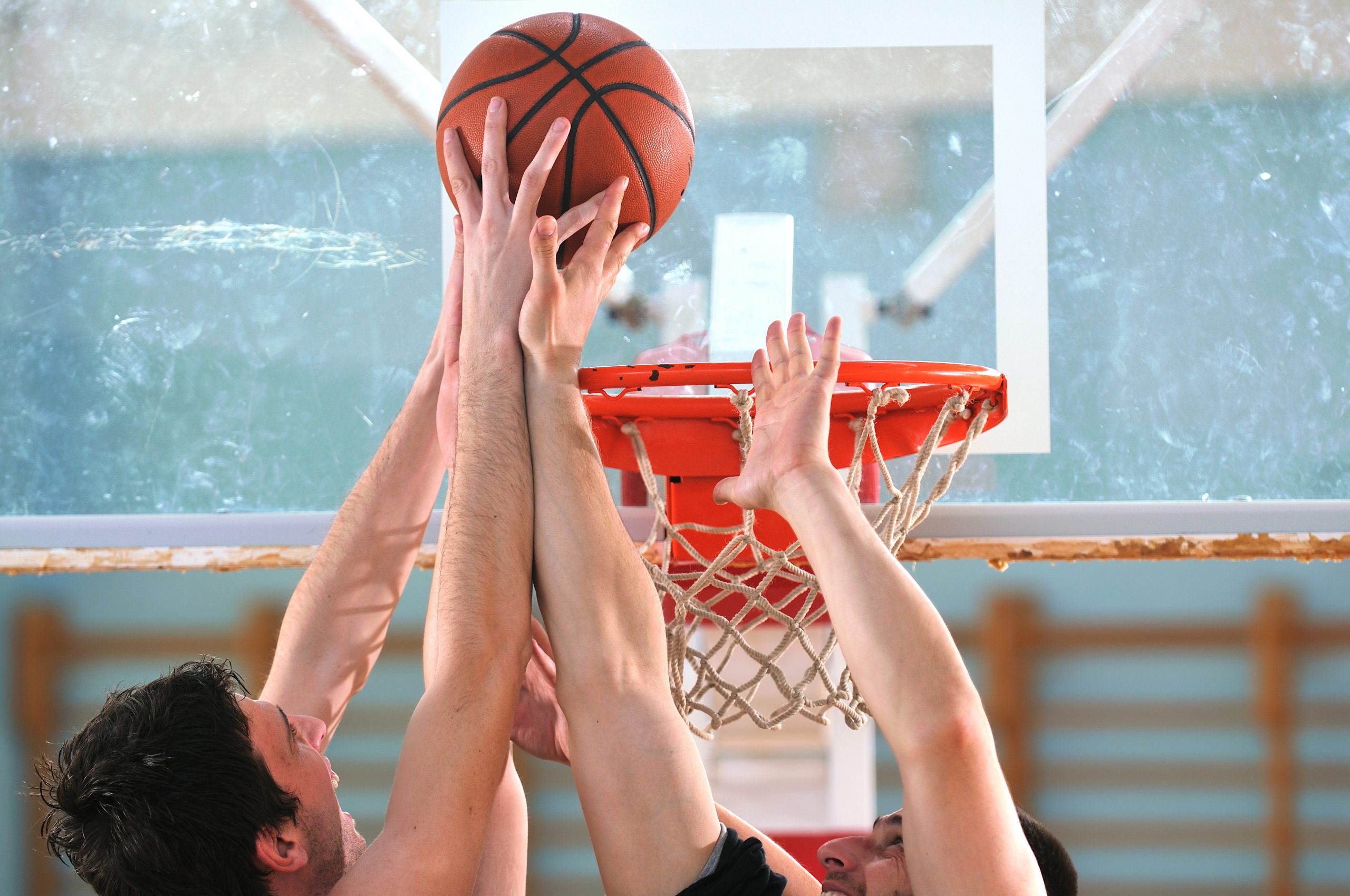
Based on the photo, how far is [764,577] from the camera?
1574 mm

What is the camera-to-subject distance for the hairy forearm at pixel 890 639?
1123 mm

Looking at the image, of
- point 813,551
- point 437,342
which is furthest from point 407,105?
point 813,551

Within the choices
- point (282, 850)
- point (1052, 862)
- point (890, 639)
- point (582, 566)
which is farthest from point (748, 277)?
point (282, 850)

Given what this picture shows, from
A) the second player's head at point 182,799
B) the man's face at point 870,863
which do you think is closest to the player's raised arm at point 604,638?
the man's face at point 870,863

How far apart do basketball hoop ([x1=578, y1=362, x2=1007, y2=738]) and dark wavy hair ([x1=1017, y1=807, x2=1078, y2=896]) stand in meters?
0.29

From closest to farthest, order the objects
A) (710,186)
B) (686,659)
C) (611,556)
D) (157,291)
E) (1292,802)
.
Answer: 1. (611,556)
2. (686,659)
3. (710,186)
4. (157,291)
5. (1292,802)

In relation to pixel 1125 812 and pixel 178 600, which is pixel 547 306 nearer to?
pixel 178 600

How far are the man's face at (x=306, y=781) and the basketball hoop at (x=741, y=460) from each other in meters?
0.54

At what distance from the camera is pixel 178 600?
2920 mm

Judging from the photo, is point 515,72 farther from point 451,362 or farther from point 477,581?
point 477,581

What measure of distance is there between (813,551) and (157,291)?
1.64 metres

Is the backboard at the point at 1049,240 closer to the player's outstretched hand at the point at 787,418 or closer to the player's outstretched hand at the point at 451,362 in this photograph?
the player's outstretched hand at the point at 451,362

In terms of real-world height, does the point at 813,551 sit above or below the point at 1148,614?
above

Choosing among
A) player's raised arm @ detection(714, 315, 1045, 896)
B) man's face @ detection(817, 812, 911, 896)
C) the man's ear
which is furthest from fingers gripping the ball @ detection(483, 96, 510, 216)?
man's face @ detection(817, 812, 911, 896)
